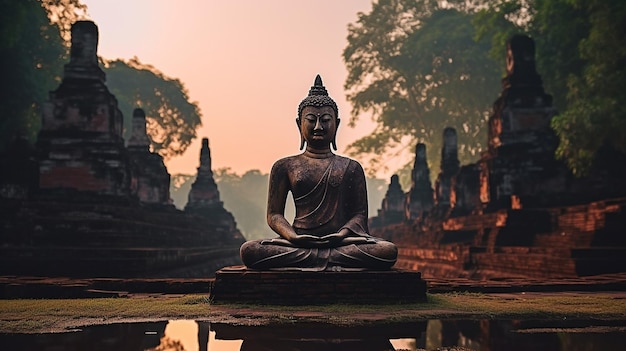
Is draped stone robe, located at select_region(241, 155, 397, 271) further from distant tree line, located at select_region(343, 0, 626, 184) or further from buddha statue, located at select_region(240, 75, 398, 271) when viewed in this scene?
distant tree line, located at select_region(343, 0, 626, 184)

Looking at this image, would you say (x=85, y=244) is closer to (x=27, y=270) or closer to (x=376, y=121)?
(x=27, y=270)

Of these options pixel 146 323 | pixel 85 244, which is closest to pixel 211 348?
pixel 146 323

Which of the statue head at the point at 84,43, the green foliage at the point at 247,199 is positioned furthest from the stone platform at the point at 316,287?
the green foliage at the point at 247,199

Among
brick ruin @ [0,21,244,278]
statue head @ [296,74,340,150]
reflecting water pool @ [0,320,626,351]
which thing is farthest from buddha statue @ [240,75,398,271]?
brick ruin @ [0,21,244,278]

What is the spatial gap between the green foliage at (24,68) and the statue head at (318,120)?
18.0m

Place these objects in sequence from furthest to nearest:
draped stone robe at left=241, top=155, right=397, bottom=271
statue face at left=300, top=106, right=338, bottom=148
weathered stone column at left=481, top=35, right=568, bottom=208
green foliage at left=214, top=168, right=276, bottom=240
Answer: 1. green foliage at left=214, top=168, right=276, bottom=240
2. weathered stone column at left=481, top=35, right=568, bottom=208
3. statue face at left=300, top=106, right=338, bottom=148
4. draped stone robe at left=241, top=155, right=397, bottom=271

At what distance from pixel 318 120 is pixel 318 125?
10 cm

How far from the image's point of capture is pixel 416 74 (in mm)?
39031

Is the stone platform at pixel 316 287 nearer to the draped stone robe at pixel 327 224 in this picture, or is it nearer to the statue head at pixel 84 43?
the draped stone robe at pixel 327 224

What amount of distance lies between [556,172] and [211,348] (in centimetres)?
1566

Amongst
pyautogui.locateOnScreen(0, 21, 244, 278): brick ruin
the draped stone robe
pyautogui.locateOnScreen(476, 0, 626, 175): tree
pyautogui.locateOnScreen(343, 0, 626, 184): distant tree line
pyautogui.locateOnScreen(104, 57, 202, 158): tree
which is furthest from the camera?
pyautogui.locateOnScreen(104, 57, 202, 158): tree

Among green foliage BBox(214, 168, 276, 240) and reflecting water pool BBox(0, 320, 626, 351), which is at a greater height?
green foliage BBox(214, 168, 276, 240)

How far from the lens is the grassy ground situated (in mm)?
4892

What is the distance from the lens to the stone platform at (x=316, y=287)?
593 cm
